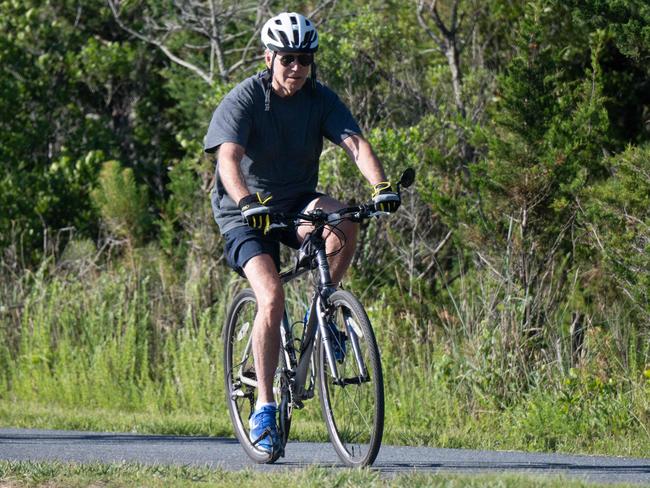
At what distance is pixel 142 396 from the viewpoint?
11477 mm

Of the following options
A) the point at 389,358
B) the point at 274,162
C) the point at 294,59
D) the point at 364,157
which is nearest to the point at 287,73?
the point at 294,59

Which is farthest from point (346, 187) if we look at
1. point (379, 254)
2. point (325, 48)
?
point (325, 48)

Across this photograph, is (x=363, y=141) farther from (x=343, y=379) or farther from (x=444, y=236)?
(x=444, y=236)

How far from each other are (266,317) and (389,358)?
4188 millimetres

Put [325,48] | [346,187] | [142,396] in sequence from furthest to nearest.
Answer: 1. [325,48]
2. [346,187]
3. [142,396]

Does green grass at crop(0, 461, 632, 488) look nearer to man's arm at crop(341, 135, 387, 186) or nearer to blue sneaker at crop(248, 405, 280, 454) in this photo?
blue sneaker at crop(248, 405, 280, 454)

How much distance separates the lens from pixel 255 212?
6.00 metres

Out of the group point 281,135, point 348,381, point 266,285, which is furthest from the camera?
point 281,135

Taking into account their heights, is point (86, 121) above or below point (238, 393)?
above

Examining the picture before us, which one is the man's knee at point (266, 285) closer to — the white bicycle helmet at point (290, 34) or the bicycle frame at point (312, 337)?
the bicycle frame at point (312, 337)

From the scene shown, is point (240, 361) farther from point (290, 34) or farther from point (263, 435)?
→ point (290, 34)

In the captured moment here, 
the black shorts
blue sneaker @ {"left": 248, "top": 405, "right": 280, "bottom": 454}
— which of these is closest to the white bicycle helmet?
the black shorts

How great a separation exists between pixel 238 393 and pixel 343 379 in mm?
1139

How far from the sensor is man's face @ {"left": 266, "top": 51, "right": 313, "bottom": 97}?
6.47 meters
